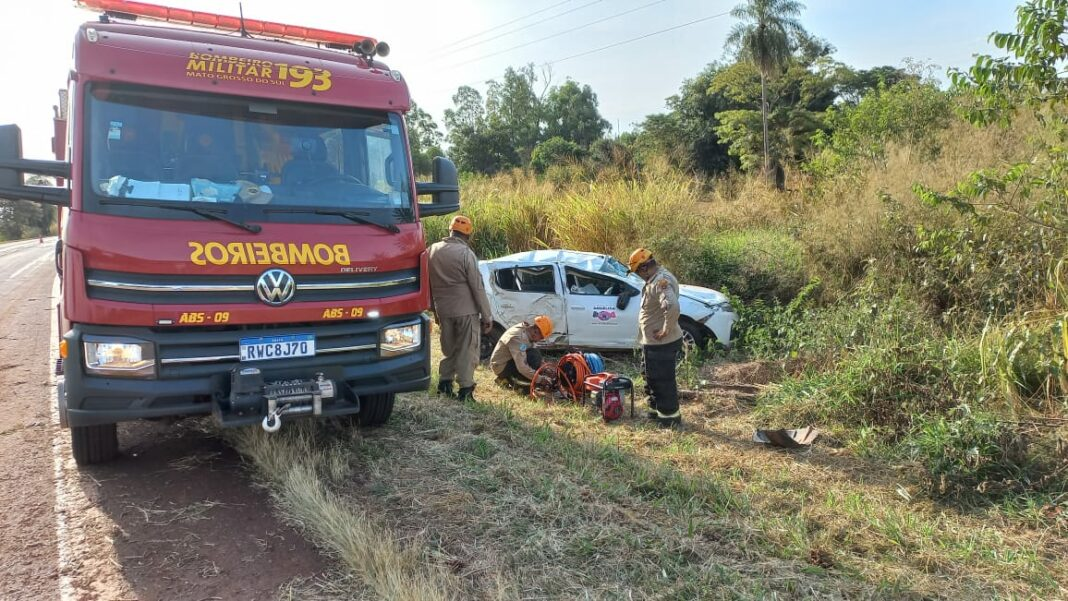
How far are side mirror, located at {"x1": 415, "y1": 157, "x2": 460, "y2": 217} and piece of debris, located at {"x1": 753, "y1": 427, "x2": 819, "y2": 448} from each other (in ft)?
10.5

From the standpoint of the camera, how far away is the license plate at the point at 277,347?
3.99 m

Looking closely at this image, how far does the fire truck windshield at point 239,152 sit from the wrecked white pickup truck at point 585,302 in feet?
14.8

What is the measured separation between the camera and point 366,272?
4.32m

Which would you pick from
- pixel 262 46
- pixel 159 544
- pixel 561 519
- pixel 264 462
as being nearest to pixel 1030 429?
pixel 561 519

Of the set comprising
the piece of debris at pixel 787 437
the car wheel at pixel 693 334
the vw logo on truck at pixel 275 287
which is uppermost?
the vw logo on truck at pixel 275 287

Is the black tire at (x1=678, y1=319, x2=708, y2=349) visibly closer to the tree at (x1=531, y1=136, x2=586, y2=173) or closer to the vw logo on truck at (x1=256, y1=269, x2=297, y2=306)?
the vw logo on truck at (x1=256, y1=269, x2=297, y2=306)

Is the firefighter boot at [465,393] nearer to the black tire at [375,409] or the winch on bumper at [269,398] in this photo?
the black tire at [375,409]

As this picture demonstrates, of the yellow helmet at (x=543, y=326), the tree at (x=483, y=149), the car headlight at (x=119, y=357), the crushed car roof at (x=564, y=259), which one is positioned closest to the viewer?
the car headlight at (x=119, y=357)

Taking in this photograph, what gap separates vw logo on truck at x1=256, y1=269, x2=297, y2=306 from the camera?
395 cm

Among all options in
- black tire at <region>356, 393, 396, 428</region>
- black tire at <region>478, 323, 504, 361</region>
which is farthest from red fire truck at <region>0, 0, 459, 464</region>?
black tire at <region>478, 323, 504, 361</region>

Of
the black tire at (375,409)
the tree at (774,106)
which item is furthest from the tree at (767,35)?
the black tire at (375,409)

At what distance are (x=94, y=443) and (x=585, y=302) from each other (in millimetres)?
5725

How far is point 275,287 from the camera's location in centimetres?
398

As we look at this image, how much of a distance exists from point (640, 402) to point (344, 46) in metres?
4.60
